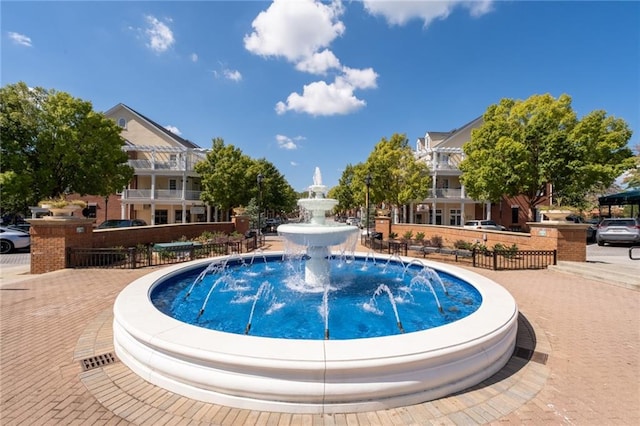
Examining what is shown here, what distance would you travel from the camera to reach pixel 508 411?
3385mm

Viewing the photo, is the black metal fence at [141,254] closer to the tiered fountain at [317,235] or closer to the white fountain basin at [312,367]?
the tiered fountain at [317,235]

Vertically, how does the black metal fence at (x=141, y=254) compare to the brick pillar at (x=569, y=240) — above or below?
below

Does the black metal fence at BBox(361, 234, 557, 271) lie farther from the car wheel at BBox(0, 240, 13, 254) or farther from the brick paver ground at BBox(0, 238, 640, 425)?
the car wheel at BBox(0, 240, 13, 254)

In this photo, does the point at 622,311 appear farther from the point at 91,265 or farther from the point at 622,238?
the point at 622,238

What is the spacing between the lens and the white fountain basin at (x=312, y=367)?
329 cm

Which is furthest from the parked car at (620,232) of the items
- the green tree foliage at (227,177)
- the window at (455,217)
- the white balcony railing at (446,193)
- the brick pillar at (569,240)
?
the green tree foliage at (227,177)

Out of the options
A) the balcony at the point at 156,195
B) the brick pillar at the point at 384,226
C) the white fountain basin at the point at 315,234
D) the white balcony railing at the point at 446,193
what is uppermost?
the white balcony railing at the point at 446,193

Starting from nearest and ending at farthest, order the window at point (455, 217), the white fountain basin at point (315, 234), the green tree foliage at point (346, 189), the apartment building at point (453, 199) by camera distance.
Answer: the white fountain basin at point (315, 234)
the apartment building at point (453, 199)
the window at point (455, 217)
the green tree foliage at point (346, 189)

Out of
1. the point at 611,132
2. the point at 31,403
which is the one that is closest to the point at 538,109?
the point at 611,132

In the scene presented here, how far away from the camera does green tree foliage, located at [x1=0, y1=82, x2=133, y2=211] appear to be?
18.1 m

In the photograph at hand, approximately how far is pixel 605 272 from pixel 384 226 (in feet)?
51.1

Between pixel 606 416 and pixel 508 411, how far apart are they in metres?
1.11

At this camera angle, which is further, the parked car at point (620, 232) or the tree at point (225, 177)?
the tree at point (225, 177)

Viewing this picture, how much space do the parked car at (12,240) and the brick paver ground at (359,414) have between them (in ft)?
50.0
